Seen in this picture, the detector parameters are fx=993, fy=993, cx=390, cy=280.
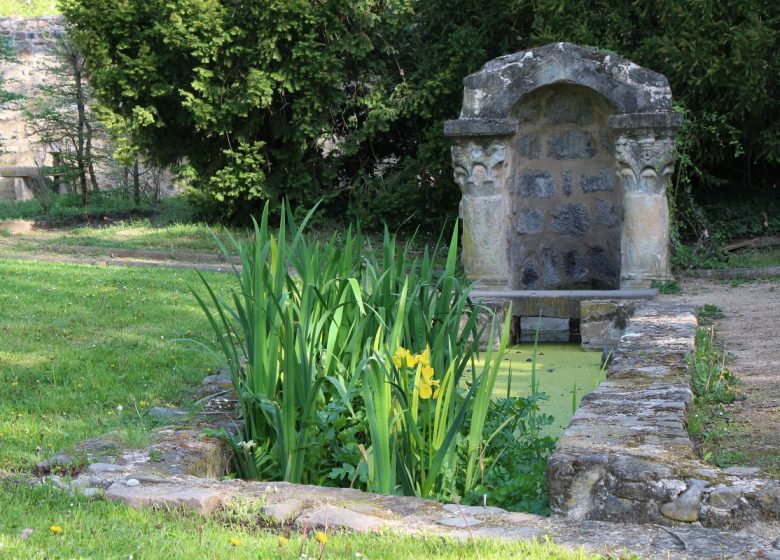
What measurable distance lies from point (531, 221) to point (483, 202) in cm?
93

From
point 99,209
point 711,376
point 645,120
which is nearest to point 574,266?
point 645,120

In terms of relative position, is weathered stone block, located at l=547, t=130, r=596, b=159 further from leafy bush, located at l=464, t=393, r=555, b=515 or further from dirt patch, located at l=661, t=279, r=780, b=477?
leafy bush, located at l=464, t=393, r=555, b=515

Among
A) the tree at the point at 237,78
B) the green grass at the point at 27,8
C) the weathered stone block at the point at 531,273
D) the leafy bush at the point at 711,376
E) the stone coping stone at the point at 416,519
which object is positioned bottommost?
the stone coping stone at the point at 416,519

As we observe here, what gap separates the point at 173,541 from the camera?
2.56 metres

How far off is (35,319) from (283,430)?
332cm

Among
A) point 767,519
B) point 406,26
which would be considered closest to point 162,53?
point 406,26

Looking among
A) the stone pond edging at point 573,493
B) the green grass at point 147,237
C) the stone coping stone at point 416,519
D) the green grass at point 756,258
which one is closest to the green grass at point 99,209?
the green grass at point 147,237

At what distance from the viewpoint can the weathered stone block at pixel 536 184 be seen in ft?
28.7

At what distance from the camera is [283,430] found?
354 centimetres

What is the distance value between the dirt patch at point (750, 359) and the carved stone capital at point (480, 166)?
163cm

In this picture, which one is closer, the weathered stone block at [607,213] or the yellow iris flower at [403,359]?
the yellow iris flower at [403,359]

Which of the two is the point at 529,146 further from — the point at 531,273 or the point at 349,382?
the point at 349,382

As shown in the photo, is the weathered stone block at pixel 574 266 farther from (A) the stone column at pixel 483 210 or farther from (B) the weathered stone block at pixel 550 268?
(A) the stone column at pixel 483 210

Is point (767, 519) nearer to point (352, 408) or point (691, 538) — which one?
point (691, 538)
